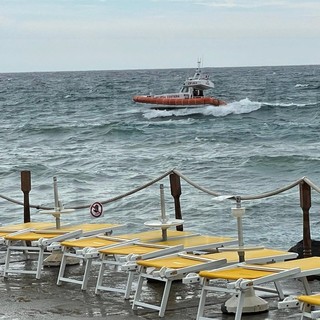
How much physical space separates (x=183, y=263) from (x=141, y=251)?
75cm

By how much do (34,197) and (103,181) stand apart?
5.53 meters

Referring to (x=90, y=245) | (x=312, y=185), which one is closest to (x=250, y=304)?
(x=312, y=185)

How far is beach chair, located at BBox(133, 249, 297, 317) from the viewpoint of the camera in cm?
809

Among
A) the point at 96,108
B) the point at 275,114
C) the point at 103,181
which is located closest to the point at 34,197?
the point at 103,181

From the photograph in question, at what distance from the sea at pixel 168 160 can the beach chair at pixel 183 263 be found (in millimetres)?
521

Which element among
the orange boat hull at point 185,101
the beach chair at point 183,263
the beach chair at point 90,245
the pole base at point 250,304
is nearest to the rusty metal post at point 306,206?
the beach chair at point 90,245

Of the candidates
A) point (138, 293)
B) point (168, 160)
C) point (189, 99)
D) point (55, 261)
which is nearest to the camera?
point (138, 293)

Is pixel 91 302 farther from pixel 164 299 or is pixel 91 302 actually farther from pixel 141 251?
pixel 164 299

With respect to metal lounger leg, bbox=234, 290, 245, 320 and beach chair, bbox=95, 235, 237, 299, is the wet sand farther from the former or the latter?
metal lounger leg, bbox=234, 290, 245, 320

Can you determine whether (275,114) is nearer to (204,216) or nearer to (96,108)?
(96,108)

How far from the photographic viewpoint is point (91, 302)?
8906 millimetres

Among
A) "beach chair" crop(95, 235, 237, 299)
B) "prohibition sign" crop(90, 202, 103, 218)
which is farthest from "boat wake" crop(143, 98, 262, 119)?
"beach chair" crop(95, 235, 237, 299)

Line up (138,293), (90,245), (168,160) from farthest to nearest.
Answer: (168,160) → (90,245) → (138,293)

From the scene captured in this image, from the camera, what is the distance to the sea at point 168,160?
20891 mm
